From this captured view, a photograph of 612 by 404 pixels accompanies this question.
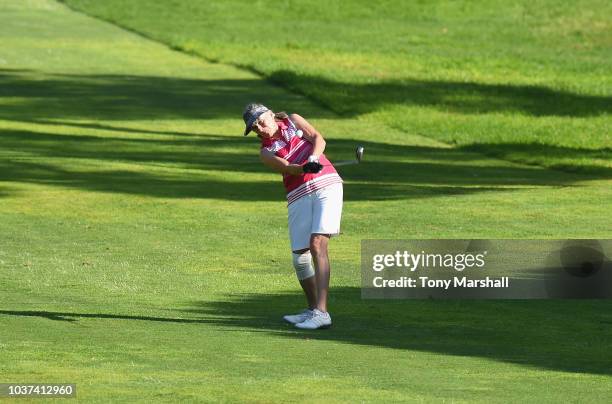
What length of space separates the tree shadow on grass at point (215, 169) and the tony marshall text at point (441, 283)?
31.7 ft

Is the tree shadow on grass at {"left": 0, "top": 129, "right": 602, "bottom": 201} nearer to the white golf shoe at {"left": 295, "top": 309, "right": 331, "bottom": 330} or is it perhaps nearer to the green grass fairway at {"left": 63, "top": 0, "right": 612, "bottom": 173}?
the green grass fairway at {"left": 63, "top": 0, "right": 612, "bottom": 173}

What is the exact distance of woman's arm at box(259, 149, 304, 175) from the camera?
1302cm

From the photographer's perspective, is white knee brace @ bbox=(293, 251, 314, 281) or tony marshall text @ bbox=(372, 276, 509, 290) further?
tony marshall text @ bbox=(372, 276, 509, 290)

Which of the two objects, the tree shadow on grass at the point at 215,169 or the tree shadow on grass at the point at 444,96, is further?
the tree shadow on grass at the point at 444,96

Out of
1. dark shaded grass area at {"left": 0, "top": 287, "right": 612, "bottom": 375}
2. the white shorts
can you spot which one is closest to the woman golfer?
the white shorts

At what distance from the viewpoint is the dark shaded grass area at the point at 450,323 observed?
1205 cm


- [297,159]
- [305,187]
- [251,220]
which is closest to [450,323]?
[305,187]

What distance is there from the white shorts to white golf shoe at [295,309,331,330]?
612 millimetres

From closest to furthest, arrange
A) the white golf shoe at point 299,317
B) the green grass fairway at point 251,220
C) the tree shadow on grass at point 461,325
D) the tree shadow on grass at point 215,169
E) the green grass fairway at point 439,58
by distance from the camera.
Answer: the green grass fairway at point 251,220 < the tree shadow on grass at point 461,325 < the white golf shoe at point 299,317 < the tree shadow on grass at point 215,169 < the green grass fairway at point 439,58

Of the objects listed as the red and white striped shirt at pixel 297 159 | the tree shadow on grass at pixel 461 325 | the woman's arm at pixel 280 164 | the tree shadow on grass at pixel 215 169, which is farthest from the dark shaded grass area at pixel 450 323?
the tree shadow on grass at pixel 215 169

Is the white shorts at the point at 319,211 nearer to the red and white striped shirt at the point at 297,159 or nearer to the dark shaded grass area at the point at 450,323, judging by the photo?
the red and white striped shirt at the point at 297,159

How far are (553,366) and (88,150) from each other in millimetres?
22042

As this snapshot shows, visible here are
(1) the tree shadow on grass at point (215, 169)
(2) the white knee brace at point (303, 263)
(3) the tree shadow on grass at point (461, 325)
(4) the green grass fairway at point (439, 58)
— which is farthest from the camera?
Answer: (4) the green grass fairway at point (439, 58)

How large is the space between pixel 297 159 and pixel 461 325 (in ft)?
6.41
